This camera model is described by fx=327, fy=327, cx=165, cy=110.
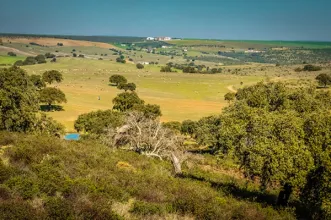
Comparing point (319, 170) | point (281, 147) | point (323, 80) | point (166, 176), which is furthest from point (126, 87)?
point (319, 170)

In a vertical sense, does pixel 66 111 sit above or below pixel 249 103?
below

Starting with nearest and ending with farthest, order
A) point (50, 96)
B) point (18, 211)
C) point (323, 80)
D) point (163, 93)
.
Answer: point (18, 211) < point (50, 96) < point (163, 93) < point (323, 80)

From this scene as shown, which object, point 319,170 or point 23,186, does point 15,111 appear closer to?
point 23,186

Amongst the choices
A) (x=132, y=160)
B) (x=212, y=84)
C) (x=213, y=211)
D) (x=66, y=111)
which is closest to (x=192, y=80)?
(x=212, y=84)

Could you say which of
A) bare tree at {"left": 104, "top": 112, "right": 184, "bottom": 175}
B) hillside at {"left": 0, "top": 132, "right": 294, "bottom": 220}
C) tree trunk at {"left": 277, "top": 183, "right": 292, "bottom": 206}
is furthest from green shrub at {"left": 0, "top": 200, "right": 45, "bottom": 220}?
bare tree at {"left": 104, "top": 112, "right": 184, "bottom": 175}

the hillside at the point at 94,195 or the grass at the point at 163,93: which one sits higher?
the hillside at the point at 94,195

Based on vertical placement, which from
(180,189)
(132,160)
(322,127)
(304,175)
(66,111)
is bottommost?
(66,111)

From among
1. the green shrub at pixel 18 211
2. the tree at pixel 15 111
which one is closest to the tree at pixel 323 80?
the tree at pixel 15 111

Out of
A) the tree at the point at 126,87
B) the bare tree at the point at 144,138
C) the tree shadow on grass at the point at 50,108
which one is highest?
the bare tree at the point at 144,138

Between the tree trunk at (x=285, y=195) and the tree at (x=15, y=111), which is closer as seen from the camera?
the tree trunk at (x=285, y=195)

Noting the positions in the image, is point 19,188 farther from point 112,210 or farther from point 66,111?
point 66,111

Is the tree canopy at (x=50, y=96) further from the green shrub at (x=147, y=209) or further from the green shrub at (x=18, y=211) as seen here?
the green shrub at (x=18, y=211)
